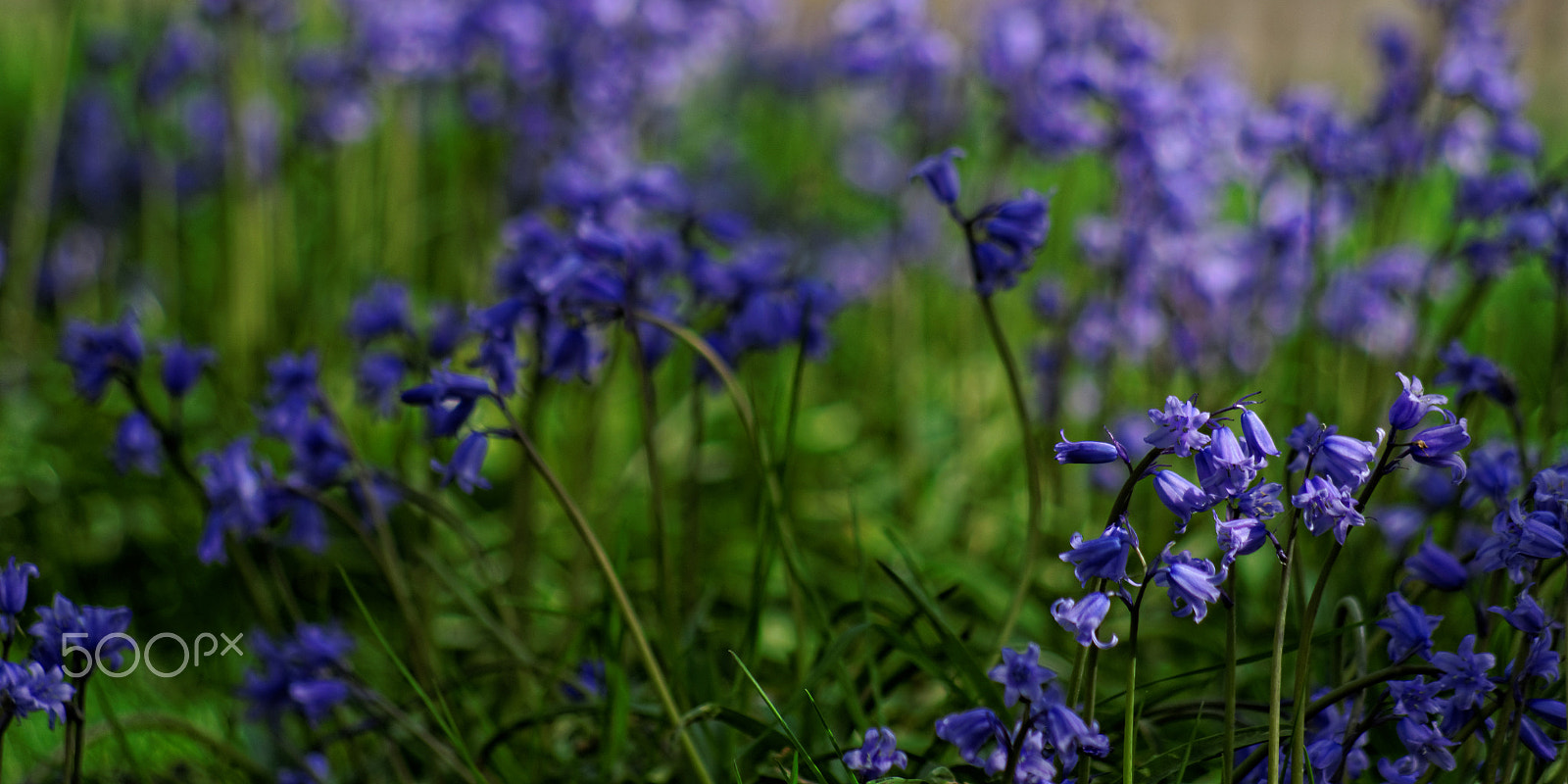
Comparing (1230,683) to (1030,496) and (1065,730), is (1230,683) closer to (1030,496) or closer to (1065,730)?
(1065,730)

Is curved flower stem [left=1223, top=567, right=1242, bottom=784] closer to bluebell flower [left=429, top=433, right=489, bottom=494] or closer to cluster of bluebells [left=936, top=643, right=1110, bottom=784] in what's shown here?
cluster of bluebells [left=936, top=643, right=1110, bottom=784]

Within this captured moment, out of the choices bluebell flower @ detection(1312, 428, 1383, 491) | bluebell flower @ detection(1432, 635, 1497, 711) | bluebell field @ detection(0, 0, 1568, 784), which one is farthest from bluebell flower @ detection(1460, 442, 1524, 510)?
bluebell flower @ detection(1312, 428, 1383, 491)

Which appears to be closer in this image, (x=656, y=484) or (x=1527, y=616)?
(x=1527, y=616)

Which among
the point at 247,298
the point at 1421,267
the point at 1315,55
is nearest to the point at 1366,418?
the point at 1421,267

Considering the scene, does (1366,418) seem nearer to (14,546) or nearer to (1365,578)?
(1365,578)

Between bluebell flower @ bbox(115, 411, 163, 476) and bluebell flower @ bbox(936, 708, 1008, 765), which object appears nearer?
bluebell flower @ bbox(936, 708, 1008, 765)

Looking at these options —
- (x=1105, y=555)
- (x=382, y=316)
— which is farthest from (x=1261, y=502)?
(x=382, y=316)
